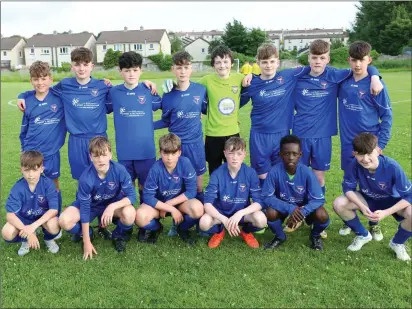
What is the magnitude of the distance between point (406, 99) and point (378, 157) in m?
16.3

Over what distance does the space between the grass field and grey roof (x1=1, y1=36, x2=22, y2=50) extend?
83.2 m

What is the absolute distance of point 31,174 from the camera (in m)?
4.19

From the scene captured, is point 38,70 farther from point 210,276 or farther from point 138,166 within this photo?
point 210,276

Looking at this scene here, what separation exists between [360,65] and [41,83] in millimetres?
3568

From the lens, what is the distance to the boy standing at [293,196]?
4.20 m

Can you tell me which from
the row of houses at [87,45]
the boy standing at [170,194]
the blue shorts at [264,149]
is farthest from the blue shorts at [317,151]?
the row of houses at [87,45]

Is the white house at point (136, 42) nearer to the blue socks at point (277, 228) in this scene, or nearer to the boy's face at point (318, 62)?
the boy's face at point (318, 62)

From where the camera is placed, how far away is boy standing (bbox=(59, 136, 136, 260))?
4203mm

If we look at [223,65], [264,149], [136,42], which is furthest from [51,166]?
[136,42]

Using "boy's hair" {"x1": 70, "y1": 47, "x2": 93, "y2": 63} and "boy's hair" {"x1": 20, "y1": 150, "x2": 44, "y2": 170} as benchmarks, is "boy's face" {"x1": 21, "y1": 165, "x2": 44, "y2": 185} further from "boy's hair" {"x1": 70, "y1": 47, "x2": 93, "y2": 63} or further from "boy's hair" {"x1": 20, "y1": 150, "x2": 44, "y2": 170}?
"boy's hair" {"x1": 70, "y1": 47, "x2": 93, "y2": 63}

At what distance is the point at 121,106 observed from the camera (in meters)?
4.80

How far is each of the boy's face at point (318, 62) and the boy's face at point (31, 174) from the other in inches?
125

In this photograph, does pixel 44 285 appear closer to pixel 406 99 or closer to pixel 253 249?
pixel 253 249

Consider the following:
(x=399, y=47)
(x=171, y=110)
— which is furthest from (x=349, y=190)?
(x=399, y=47)
